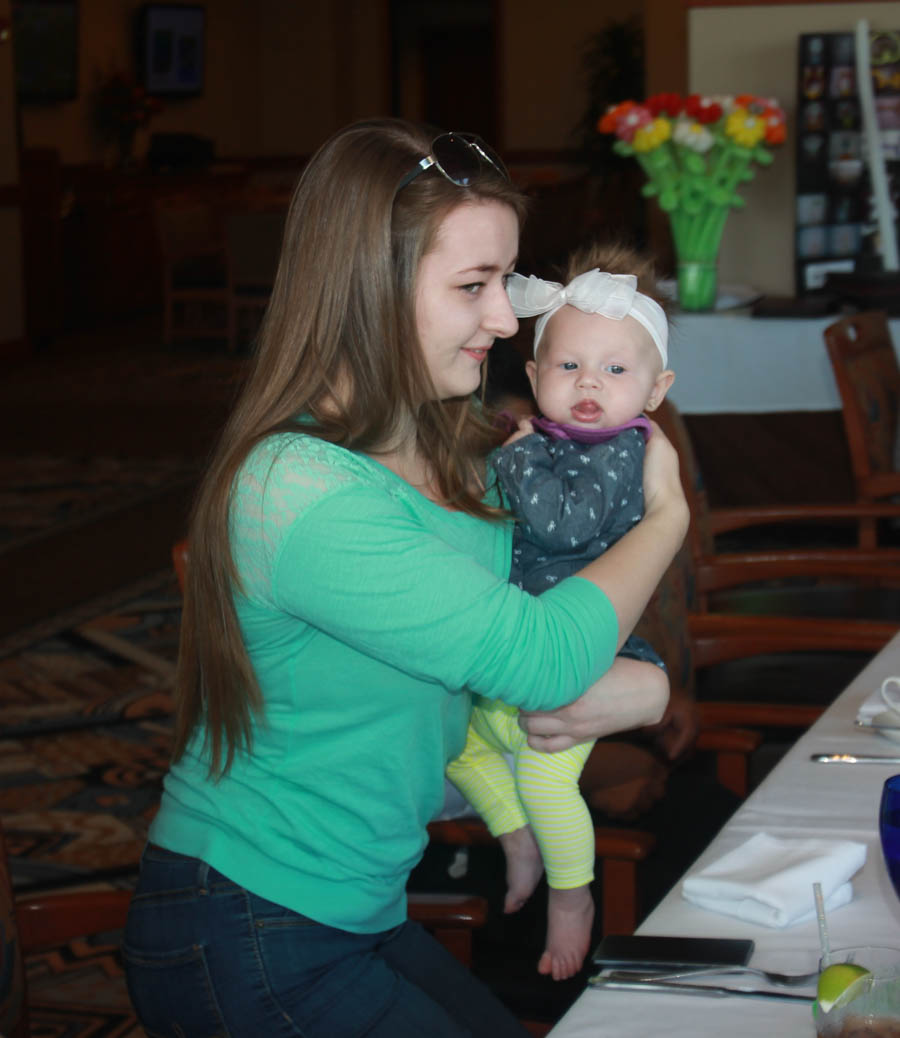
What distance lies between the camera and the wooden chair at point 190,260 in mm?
10953

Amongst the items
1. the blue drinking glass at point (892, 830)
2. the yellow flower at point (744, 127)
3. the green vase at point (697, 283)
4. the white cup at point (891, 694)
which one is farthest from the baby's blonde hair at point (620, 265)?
the green vase at point (697, 283)

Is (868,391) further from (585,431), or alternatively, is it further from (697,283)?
(585,431)

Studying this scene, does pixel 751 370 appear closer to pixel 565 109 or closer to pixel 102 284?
pixel 102 284

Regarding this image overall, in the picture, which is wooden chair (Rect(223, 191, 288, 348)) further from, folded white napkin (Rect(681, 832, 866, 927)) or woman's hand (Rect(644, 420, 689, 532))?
folded white napkin (Rect(681, 832, 866, 927))

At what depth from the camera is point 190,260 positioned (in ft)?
36.3

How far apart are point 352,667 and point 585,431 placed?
412mm

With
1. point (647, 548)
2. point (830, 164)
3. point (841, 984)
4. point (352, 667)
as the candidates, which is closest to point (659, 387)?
point (647, 548)

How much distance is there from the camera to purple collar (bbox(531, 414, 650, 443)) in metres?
1.62

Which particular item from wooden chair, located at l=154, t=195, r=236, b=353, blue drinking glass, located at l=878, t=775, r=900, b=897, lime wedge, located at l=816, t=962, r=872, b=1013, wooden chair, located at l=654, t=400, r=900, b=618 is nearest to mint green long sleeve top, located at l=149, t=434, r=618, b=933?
blue drinking glass, located at l=878, t=775, r=900, b=897

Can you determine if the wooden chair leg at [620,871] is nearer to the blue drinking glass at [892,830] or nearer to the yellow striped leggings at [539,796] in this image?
the yellow striped leggings at [539,796]

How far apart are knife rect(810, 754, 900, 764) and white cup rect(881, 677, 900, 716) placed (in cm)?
7

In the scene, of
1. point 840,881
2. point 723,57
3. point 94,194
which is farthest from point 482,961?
point 94,194

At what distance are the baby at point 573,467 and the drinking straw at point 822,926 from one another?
0.46 metres

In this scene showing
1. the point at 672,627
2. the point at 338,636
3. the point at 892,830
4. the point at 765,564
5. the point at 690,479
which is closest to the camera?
the point at 892,830
